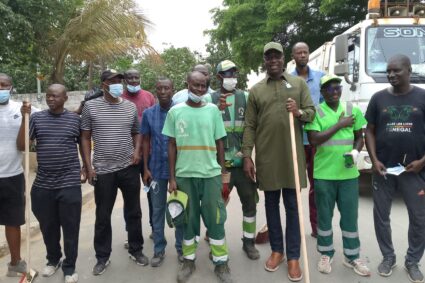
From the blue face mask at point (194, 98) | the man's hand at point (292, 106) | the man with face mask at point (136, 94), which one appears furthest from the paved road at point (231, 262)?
the blue face mask at point (194, 98)

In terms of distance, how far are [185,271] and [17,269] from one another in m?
1.67

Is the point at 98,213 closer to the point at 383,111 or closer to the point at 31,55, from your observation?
the point at 383,111

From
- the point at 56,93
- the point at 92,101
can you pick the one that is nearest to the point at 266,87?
the point at 92,101

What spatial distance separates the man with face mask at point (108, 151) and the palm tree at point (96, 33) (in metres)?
5.61

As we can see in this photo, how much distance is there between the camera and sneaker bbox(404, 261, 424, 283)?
380cm

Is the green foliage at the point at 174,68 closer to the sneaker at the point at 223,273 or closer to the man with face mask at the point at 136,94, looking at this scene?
the man with face mask at the point at 136,94

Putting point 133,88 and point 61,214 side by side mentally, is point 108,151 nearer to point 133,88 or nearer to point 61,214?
point 61,214

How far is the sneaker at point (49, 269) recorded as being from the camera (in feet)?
13.6

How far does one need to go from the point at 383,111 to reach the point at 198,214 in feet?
6.23

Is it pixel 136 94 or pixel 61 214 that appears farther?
pixel 136 94

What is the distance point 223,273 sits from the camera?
3.95m

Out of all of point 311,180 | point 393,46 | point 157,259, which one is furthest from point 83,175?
point 393,46

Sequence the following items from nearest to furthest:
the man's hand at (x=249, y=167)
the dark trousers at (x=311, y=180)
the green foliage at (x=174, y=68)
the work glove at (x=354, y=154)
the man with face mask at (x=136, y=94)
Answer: the work glove at (x=354, y=154) → the man's hand at (x=249, y=167) → the dark trousers at (x=311, y=180) → the man with face mask at (x=136, y=94) → the green foliage at (x=174, y=68)

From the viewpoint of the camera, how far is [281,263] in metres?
4.25
